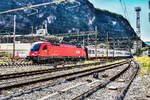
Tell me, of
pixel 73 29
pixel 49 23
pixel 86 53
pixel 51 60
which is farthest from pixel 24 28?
pixel 51 60

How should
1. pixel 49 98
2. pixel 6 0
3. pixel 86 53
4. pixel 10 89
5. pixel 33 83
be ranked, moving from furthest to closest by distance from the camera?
pixel 6 0
pixel 86 53
pixel 33 83
pixel 10 89
pixel 49 98

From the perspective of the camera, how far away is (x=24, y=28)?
442ft

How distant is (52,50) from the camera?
24500 mm

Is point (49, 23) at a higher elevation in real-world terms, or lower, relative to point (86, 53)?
higher

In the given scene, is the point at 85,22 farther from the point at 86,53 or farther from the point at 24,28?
the point at 86,53

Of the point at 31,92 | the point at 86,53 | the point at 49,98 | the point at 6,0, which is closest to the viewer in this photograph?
the point at 49,98

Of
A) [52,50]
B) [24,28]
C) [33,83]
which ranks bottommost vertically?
[33,83]

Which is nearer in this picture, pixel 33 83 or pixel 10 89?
pixel 10 89

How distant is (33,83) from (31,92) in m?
2.11

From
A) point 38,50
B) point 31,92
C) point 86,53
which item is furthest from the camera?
point 86,53

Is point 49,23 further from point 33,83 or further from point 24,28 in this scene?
point 33,83

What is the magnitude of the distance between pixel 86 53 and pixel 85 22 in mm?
123830

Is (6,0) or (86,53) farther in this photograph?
(6,0)

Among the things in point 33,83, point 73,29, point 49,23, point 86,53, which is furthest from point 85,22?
point 33,83
